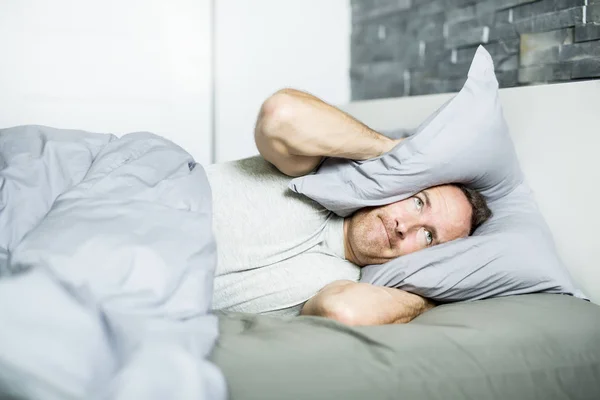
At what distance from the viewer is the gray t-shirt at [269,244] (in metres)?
→ 1.30

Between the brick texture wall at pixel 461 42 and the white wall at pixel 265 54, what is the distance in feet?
0.39

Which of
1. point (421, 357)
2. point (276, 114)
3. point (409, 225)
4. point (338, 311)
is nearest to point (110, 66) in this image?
point (276, 114)

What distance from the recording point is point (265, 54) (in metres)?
2.59

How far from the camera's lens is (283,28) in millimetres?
2600

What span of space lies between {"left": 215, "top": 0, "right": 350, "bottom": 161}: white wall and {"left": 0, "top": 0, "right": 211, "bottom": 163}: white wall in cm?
8

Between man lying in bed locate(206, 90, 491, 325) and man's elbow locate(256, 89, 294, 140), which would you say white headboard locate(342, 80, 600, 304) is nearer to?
man lying in bed locate(206, 90, 491, 325)

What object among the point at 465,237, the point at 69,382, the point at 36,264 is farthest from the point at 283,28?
the point at 69,382

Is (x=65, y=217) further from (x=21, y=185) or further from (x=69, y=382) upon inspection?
(x=69, y=382)

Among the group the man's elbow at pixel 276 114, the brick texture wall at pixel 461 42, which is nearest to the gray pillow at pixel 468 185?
the man's elbow at pixel 276 114

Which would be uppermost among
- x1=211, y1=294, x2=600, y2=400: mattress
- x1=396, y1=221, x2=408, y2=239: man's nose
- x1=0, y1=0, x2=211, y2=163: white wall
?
x1=0, y1=0, x2=211, y2=163: white wall

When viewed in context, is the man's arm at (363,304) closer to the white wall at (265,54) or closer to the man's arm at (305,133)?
the man's arm at (305,133)

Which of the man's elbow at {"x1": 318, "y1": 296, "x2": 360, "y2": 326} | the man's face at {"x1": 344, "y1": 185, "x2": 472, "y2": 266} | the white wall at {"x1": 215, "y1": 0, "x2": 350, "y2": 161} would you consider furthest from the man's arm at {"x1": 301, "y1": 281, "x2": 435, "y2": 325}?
the white wall at {"x1": 215, "y1": 0, "x2": 350, "y2": 161}

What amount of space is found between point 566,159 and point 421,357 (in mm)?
704

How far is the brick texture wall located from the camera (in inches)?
60.7
